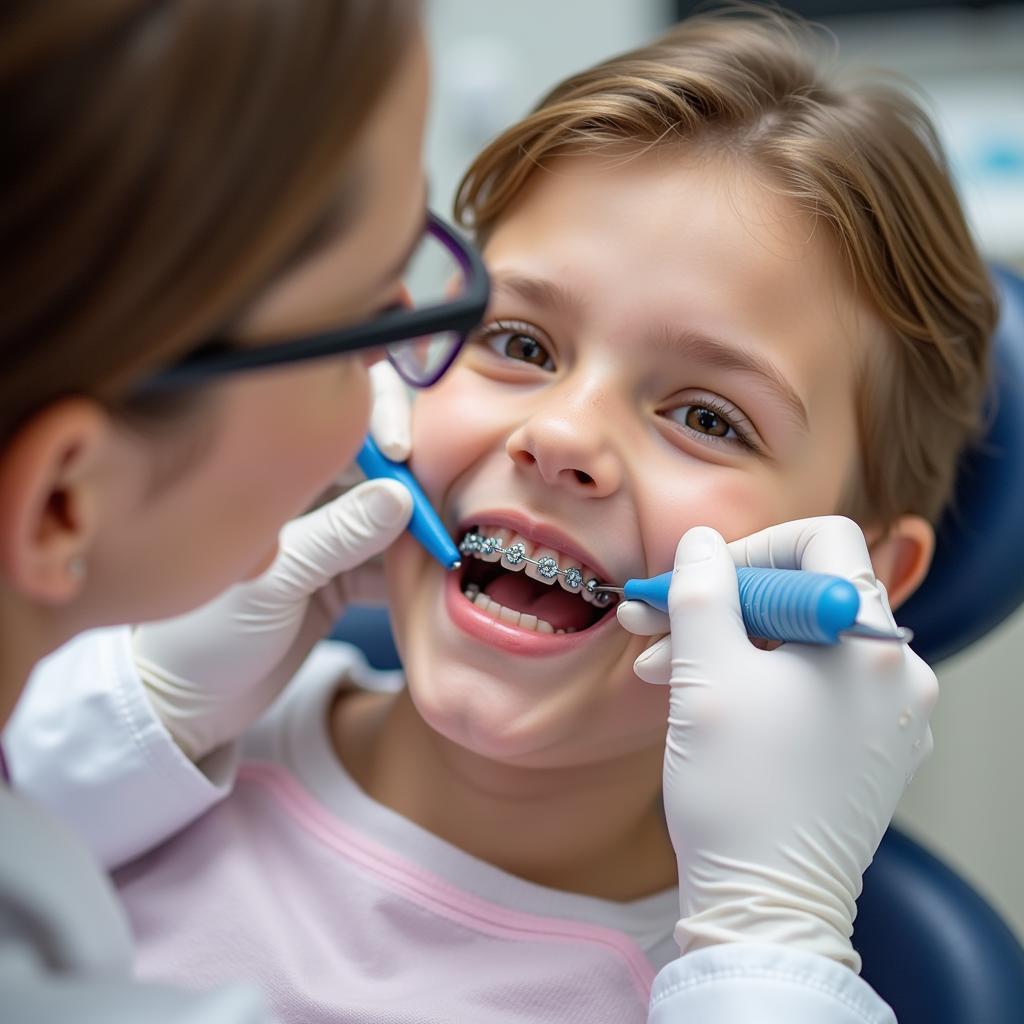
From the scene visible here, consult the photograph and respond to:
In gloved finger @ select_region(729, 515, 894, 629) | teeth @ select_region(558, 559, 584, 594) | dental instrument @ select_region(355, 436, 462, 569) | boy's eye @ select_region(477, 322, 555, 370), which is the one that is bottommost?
dental instrument @ select_region(355, 436, 462, 569)

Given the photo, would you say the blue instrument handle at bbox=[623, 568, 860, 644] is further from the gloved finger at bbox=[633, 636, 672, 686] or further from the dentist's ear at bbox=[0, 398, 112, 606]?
the dentist's ear at bbox=[0, 398, 112, 606]

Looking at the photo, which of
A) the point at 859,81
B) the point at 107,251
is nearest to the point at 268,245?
the point at 107,251

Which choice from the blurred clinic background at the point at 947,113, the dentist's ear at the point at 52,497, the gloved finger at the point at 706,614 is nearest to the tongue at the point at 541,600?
the gloved finger at the point at 706,614

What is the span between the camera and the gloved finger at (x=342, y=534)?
1139mm

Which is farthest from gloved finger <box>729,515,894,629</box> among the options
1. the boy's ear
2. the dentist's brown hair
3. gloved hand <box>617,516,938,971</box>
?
the dentist's brown hair

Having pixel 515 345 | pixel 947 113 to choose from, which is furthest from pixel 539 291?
Answer: pixel 947 113

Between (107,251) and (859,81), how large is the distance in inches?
36.6

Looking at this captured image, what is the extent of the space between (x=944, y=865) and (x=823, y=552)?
0.49 meters

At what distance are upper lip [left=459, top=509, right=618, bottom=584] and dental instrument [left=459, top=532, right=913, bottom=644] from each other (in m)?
0.03

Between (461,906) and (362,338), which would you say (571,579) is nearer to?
(461,906)

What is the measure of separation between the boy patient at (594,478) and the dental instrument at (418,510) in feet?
0.07

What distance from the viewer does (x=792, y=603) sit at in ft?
2.88

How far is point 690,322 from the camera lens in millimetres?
1035

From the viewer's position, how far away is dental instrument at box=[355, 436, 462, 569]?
111cm
